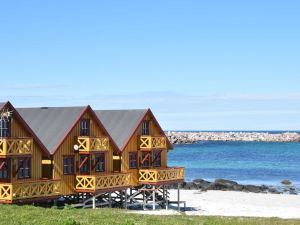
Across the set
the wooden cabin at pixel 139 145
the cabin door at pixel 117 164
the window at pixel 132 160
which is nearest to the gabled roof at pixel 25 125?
the cabin door at pixel 117 164

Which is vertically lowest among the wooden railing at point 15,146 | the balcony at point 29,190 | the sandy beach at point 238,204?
the sandy beach at point 238,204

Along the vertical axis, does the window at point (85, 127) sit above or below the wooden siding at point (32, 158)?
above

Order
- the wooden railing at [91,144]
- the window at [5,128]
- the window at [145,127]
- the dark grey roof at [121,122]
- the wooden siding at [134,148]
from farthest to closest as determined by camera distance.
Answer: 1. the window at [145,127]
2. the dark grey roof at [121,122]
3. the wooden siding at [134,148]
4. the wooden railing at [91,144]
5. the window at [5,128]

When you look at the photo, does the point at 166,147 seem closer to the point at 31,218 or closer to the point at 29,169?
the point at 29,169

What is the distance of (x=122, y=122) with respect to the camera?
164 feet

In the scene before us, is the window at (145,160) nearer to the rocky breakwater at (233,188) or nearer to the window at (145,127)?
the window at (145,127)

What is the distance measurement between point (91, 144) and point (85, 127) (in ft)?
4.58

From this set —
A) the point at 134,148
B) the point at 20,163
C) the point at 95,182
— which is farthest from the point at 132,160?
the point at 20,163

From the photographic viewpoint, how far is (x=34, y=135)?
4031cm

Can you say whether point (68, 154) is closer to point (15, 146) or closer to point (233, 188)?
point (15, 146)

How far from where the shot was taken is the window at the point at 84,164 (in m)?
44.4

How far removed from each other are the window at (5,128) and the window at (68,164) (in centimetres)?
538

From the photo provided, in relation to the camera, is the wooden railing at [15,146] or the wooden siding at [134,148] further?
the wooden siding at [134,148]

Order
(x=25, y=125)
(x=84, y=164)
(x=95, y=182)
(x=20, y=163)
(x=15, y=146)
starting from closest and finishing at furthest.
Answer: (x=15, y=146) < (x=20, y=163) < (x=25, y=125) < (x=95, y=182) < (x=84, y=164)
